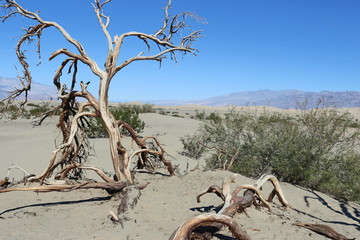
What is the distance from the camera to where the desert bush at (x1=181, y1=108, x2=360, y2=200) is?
7.13m

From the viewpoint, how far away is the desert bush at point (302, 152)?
713cm

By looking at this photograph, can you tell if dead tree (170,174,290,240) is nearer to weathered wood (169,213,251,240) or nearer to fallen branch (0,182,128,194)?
weathered wood (169,213,251,240)

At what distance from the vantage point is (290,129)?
819 centimetres

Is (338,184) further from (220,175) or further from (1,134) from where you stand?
(1,134)

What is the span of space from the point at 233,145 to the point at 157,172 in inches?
102

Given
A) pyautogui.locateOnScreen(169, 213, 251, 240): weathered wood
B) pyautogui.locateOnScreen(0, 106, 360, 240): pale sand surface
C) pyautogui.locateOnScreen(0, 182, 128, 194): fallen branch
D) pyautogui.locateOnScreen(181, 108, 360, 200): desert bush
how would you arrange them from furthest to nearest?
pyautogui.locateOnScreen(181, 108, 360, 200): desert bush, pyautogui.locateOnScreen(0, 182, 128, 194): fallen branch, pyautogui.locateOnScreen(0, 106, 360, 240): pale sand surface, pyautogui.locateOnScreen(169, 213, 251, 240): weathered wood

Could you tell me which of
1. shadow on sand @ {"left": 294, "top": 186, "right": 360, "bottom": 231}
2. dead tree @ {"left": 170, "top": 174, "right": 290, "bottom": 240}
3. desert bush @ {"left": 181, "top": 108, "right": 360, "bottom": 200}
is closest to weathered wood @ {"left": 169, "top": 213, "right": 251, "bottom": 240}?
dead tree @ {"left": 170, "top": 174, "right": 290, "bottom": 240}

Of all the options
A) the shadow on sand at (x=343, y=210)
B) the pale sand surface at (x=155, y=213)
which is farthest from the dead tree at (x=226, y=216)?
the shadow on sand at (x=343, y=210)

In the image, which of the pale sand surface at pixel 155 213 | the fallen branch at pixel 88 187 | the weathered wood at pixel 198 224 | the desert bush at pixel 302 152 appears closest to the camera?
the weathered wood at pixel 198 224

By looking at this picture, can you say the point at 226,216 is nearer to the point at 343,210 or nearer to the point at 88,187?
the point at 88,187

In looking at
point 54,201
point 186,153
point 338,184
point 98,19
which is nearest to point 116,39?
point 98,19

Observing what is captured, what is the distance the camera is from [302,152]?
7.44m

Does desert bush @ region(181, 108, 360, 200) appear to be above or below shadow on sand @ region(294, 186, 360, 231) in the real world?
above

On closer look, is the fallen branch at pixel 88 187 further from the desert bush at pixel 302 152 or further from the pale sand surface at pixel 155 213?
the desert bush at pixel 302 152
